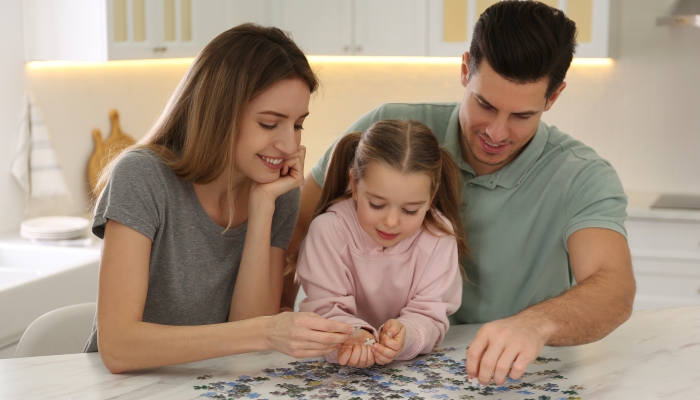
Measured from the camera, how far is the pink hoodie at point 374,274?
1.85 metres

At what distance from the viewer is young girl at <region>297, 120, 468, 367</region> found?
1841mm

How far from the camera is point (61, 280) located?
3105mm

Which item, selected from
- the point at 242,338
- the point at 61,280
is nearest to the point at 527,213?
the point at 242,338

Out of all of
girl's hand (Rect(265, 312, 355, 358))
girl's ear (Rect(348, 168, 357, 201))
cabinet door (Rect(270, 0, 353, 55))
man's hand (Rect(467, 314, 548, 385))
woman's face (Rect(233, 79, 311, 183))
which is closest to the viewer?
man's hand (Rect(467, 314, 548, 385))

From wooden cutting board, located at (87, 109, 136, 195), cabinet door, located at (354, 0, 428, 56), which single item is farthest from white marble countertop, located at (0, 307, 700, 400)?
cabinet door, located at (354, 0, 428, 56)

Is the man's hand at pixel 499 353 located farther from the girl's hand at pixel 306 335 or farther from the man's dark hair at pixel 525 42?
the man's dark hair at pixel 525 42

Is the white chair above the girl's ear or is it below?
below

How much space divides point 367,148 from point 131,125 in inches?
112

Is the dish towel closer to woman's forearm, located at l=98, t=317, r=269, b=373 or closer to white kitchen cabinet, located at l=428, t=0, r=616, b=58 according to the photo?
white kitchen cabinet, located at l=428, t=0, r=616, b=58

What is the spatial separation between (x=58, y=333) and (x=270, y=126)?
0.83 m

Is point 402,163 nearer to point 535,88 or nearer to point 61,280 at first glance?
point 535,88

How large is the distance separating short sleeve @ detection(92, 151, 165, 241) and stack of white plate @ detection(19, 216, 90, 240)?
1.85 meters

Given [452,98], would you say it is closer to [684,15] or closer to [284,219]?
[684,15]

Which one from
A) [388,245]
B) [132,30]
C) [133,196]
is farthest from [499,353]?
[132,30]
